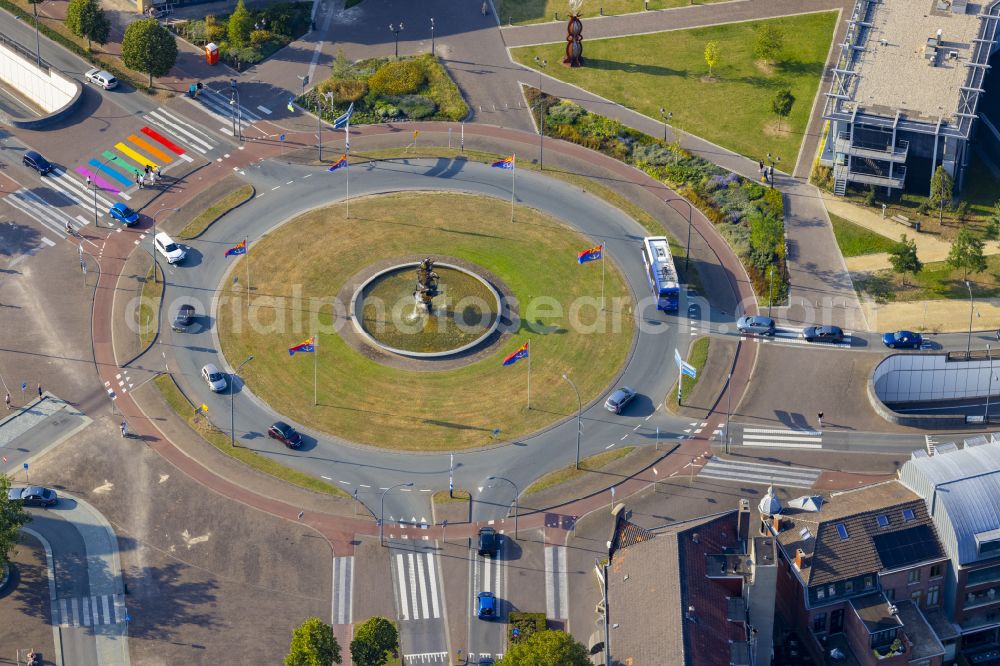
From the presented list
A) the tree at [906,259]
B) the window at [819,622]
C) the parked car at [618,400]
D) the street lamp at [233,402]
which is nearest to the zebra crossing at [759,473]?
the parked car at [618,400]

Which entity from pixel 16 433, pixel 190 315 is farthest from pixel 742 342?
pixel 16 433

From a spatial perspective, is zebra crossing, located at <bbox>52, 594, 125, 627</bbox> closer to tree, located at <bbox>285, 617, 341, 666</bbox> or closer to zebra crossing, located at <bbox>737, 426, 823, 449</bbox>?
tree, located at <bbox>285, 617, 341, 666</bbox>

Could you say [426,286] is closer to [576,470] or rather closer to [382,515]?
[576,470]

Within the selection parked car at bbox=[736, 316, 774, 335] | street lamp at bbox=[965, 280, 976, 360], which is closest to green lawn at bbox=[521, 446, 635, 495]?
parked car at bbox=[736, 316, 774, 335]

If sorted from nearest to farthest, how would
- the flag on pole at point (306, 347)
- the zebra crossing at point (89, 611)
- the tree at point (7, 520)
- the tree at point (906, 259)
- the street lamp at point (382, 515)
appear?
the tree at point (7, 520) < the zebra crossing at point (89, 611) < the street lamp at point (382, 515) < the flag on pole at point (306, 347) < the tree at point (906, 259)

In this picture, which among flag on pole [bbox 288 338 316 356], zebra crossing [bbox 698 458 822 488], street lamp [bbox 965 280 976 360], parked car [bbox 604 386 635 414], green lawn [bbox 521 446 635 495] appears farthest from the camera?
street lamp [bbox 965 280 976 360]

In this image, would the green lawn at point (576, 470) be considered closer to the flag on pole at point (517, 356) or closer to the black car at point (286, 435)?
the flag on pole at point (517, 356)

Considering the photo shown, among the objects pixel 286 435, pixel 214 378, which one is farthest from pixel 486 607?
pixel 214 378
